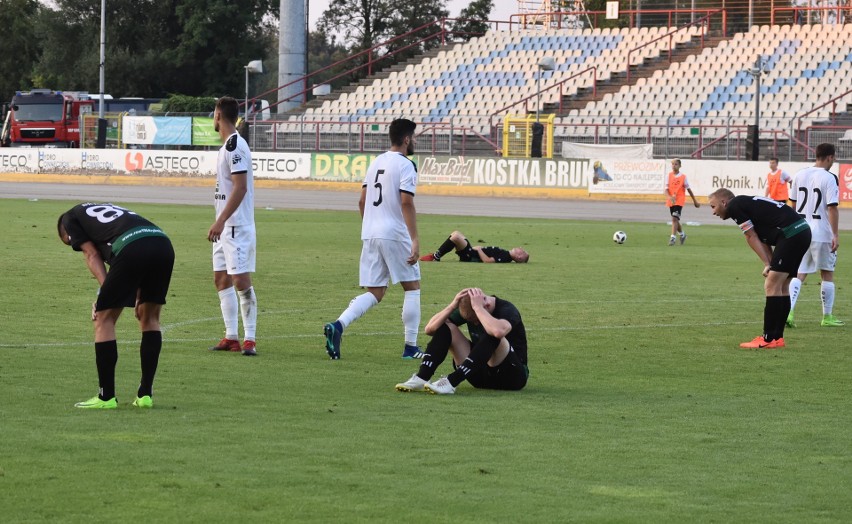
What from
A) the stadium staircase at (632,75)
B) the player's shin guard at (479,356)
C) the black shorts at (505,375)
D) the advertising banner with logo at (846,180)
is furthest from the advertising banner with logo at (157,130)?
the player's shin guard at (479,356)

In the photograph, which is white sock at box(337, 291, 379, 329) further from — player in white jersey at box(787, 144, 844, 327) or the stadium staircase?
the stadium staircase

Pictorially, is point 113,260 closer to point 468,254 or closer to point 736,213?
point 736,213

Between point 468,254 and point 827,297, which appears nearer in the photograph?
point 827,297

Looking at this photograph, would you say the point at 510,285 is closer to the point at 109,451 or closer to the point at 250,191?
the point at 250,191

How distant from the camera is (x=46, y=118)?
64562 millimetres

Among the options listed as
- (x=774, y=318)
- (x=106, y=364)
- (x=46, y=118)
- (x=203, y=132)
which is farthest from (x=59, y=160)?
(x=106, y=364)

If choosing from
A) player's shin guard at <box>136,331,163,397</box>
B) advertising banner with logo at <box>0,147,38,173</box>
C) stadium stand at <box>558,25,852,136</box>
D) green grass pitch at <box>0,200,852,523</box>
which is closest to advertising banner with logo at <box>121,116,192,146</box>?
advertising banner with logo at <box>0,147,38,173</box>

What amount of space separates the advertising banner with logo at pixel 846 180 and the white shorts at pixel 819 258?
26.4m

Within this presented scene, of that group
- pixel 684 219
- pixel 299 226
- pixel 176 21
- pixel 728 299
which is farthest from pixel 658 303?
pixel 176 21

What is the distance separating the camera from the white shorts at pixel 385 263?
11.7 m

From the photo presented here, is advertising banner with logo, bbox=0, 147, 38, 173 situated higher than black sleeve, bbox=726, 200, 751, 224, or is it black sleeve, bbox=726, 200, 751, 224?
advertising banner with logo, bbox=0, 147, 38, 173

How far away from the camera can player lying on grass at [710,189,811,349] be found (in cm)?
1341

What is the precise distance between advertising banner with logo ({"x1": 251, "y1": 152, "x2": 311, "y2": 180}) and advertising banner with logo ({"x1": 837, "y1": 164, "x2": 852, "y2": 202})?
62.3 ft

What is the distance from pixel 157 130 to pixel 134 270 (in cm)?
4880
